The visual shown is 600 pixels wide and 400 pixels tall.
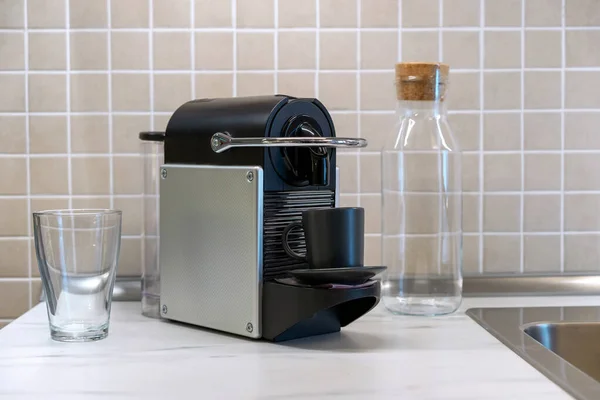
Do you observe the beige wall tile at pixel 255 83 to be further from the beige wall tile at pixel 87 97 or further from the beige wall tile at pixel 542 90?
the beige wall tile at pixel 542 90

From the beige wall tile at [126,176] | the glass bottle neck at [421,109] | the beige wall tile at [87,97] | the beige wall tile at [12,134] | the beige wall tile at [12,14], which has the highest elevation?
the beige wall tile at [12,14]

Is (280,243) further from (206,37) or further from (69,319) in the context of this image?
(206,37)

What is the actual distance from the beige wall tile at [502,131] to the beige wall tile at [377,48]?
20 centimetres

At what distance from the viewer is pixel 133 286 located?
1353 millimetres

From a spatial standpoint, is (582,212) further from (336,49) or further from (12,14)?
(12,14)

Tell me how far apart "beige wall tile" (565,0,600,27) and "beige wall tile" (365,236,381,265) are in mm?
A: 512

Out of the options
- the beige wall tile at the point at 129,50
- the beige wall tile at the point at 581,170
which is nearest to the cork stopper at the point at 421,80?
the beige wall tile at the point at 581,170

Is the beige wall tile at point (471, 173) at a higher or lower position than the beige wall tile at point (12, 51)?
lower

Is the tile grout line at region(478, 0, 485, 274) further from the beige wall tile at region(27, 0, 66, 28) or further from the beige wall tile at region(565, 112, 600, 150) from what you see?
the beige wall tile at region(27, 0, 66, 28)

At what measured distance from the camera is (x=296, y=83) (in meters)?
1.42

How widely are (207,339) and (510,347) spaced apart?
1.26 ft

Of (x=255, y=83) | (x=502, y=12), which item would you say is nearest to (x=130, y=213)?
(x=255, y=83)

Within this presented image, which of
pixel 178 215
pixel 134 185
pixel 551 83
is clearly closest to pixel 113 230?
pixel 178 215

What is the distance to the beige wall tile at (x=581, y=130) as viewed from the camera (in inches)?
57.2
